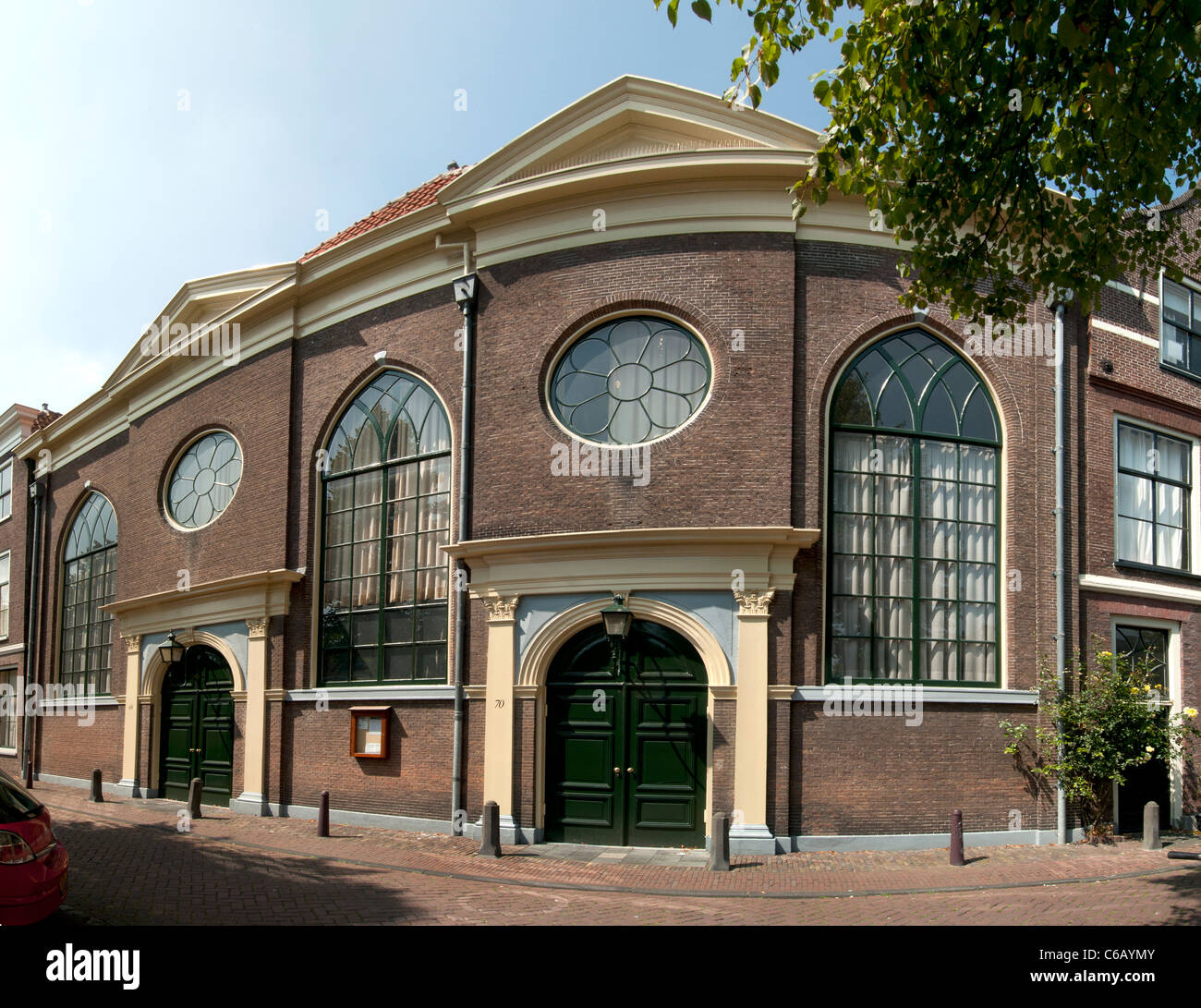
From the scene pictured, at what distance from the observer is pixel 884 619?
543 inches

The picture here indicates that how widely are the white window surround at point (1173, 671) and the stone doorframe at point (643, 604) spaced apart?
600 cm

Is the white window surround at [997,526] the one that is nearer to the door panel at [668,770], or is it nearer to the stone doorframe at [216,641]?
the door panel at [668,770]

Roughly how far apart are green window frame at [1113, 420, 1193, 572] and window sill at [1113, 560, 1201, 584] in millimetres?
46

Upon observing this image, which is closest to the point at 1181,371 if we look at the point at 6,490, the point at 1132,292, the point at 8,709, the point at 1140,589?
the point at 1132,292

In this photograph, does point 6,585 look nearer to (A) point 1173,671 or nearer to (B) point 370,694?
(B) point 370,694

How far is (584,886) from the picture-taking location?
11031 mm

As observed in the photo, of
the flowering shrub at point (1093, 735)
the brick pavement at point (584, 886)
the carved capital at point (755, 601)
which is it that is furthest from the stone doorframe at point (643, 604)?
the flowering shrub at point (1093, 735)

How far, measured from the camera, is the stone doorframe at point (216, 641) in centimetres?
1741

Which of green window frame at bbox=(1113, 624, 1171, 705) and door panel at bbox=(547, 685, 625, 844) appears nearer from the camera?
door panel at bbox=(547, 685, 625, 844)

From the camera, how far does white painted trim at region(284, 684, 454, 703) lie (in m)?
15.0

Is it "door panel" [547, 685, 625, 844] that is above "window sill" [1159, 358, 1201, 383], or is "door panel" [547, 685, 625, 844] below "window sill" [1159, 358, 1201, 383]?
below

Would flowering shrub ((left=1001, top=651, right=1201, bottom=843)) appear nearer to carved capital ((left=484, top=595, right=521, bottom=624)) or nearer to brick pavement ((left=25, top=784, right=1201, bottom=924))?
brick pavement ((left=25, top=784, right=1201, bottom=924))

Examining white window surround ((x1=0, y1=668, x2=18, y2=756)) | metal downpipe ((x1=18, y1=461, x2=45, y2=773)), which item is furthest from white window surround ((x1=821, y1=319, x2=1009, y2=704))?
white window surround ((x1=0, y1=668, x2=18, y2=756))

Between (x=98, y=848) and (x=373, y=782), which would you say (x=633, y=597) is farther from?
(x=98, y=848)
